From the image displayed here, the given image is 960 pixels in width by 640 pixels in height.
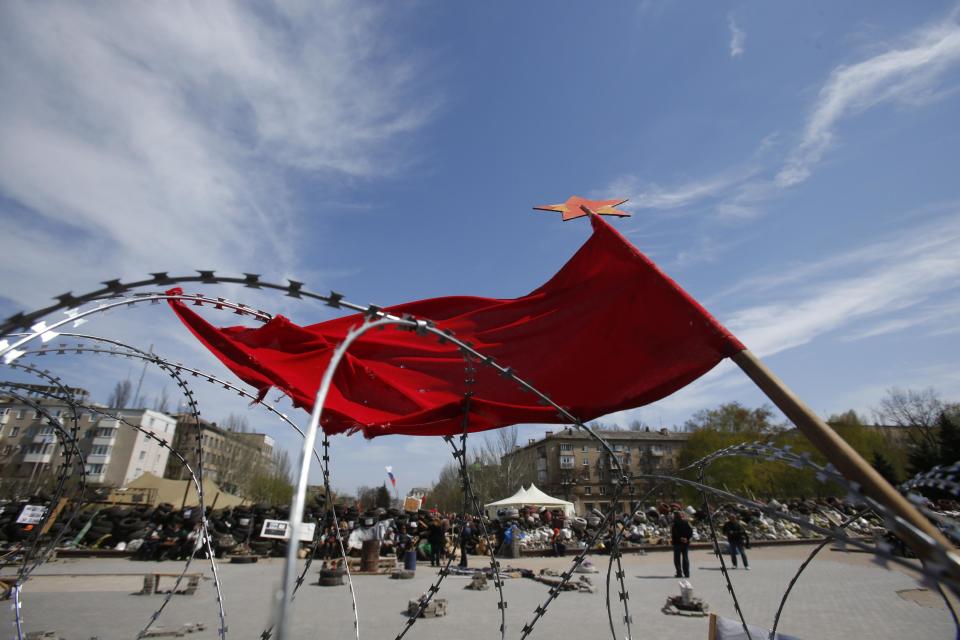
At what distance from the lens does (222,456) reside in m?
89.1

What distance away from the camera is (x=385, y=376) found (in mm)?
6191

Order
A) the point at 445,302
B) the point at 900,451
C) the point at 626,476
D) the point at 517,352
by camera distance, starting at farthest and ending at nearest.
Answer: the point at 900,451 → the point at 445,302 → the point at 517,352 → the point at 626,476

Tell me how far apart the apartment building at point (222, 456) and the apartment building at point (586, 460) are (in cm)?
4126

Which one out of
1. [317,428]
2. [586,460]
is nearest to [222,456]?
[586,460]

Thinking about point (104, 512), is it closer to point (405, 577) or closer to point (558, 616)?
point (405, 577)

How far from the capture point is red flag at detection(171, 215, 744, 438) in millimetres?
4516

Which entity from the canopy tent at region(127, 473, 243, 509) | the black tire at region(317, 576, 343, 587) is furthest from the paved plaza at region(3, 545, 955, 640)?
the canopy tent at region(127, 473, 243, 509)

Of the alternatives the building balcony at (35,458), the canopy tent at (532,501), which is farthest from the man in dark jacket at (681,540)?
the building balcony at (35,458)

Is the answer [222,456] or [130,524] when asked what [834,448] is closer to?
[130,524]

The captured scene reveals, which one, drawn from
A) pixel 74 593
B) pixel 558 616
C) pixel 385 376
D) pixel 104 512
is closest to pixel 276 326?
pixel 385 376

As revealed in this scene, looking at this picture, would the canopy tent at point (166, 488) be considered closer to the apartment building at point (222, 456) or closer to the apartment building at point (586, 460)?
the apartment building at point (222, 456)

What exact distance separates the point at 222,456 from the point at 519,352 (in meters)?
99.4

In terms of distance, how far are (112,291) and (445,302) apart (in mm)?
3861

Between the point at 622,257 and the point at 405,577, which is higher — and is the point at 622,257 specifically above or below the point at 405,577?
above
